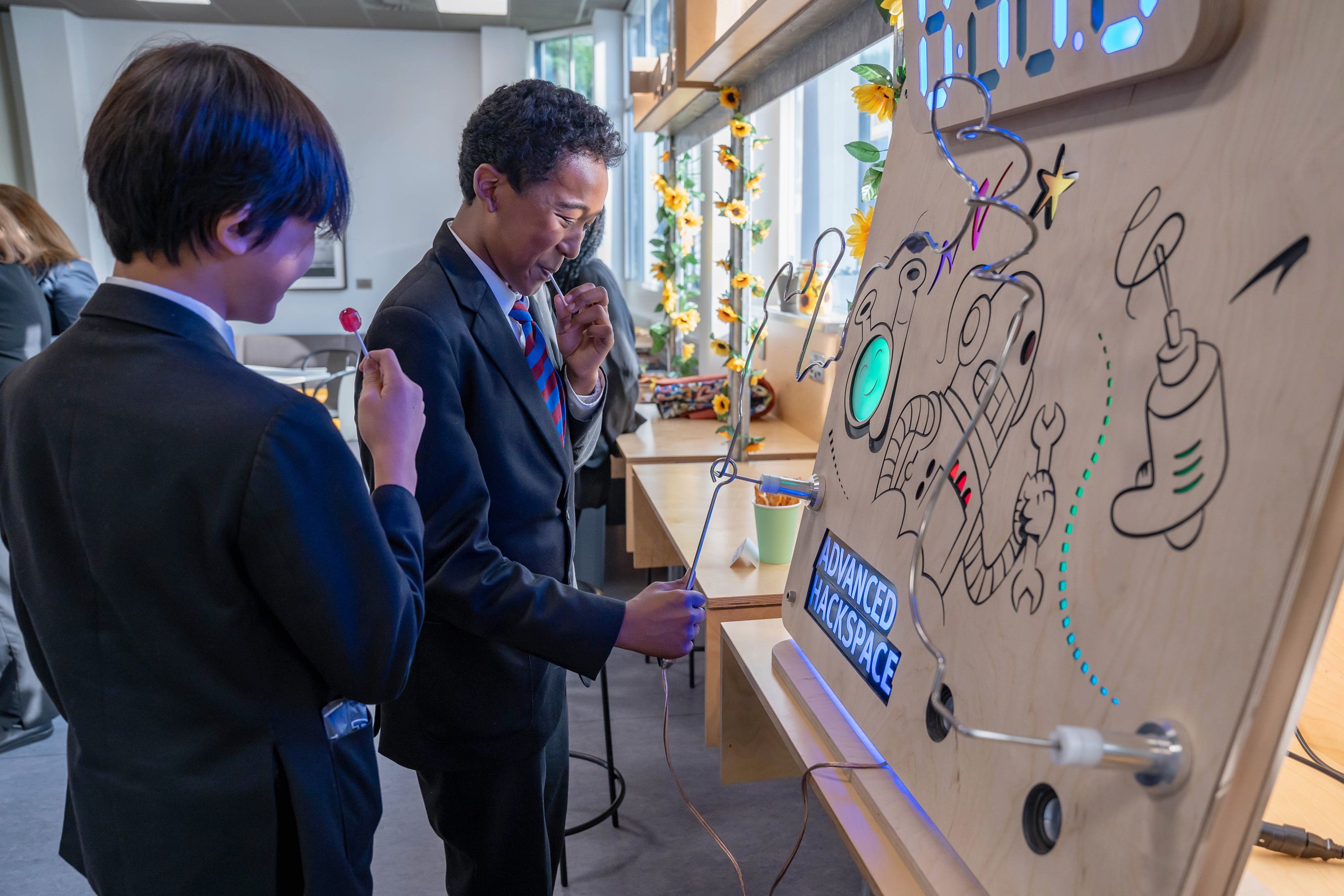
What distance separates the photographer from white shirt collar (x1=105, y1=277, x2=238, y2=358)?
68cm

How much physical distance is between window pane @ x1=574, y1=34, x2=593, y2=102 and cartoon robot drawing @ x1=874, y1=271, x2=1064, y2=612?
22.4 ft

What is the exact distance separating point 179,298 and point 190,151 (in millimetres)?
110

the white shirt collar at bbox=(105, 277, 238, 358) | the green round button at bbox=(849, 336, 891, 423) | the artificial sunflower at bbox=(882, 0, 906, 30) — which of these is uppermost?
the artificial sunflower at bbox=(882, 0, 906, 30)

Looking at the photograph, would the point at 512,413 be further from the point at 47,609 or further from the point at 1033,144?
the point at 1033,144

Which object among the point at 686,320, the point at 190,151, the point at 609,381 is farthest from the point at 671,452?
the point at 190,151

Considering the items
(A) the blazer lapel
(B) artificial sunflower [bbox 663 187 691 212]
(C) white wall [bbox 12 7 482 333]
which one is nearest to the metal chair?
(A) the blazer lapel

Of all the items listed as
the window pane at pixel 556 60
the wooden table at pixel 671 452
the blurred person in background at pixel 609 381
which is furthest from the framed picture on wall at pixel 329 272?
the wooden table at pixel 671 452

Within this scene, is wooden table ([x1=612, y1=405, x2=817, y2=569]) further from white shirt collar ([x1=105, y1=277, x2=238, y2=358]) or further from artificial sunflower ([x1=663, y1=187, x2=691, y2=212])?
white shirt collar ([x1=105, y1=277, x2=238, y2=358])

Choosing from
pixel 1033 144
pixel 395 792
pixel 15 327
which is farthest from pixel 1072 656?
pixel 15 327

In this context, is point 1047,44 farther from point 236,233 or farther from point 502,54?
point 502,54

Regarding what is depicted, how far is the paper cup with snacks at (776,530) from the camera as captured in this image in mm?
1474

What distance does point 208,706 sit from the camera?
0.70 m

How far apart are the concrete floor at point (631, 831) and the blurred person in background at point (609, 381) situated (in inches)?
29.2

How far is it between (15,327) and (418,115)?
5465 mm
